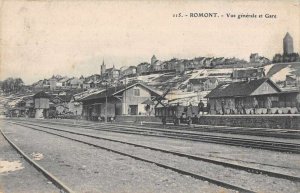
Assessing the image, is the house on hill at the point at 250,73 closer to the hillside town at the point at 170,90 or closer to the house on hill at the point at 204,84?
the hillside town at the point at 170,90

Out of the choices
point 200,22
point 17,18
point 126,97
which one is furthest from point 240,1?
point 126,97

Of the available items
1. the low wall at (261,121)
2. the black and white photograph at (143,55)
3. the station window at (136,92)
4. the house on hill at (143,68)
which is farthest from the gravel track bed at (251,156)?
the house on hill at (143,68)

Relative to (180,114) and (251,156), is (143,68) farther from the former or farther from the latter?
(251,156)

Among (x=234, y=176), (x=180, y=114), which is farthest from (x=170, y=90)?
(x=234, y=176)

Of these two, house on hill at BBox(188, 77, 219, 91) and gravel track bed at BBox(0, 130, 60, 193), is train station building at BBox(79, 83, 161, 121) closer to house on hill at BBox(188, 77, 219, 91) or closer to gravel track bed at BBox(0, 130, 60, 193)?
gravel track bed at BBox(0, 130, 60, 193)

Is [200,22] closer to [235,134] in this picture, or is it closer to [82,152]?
[82,152]
